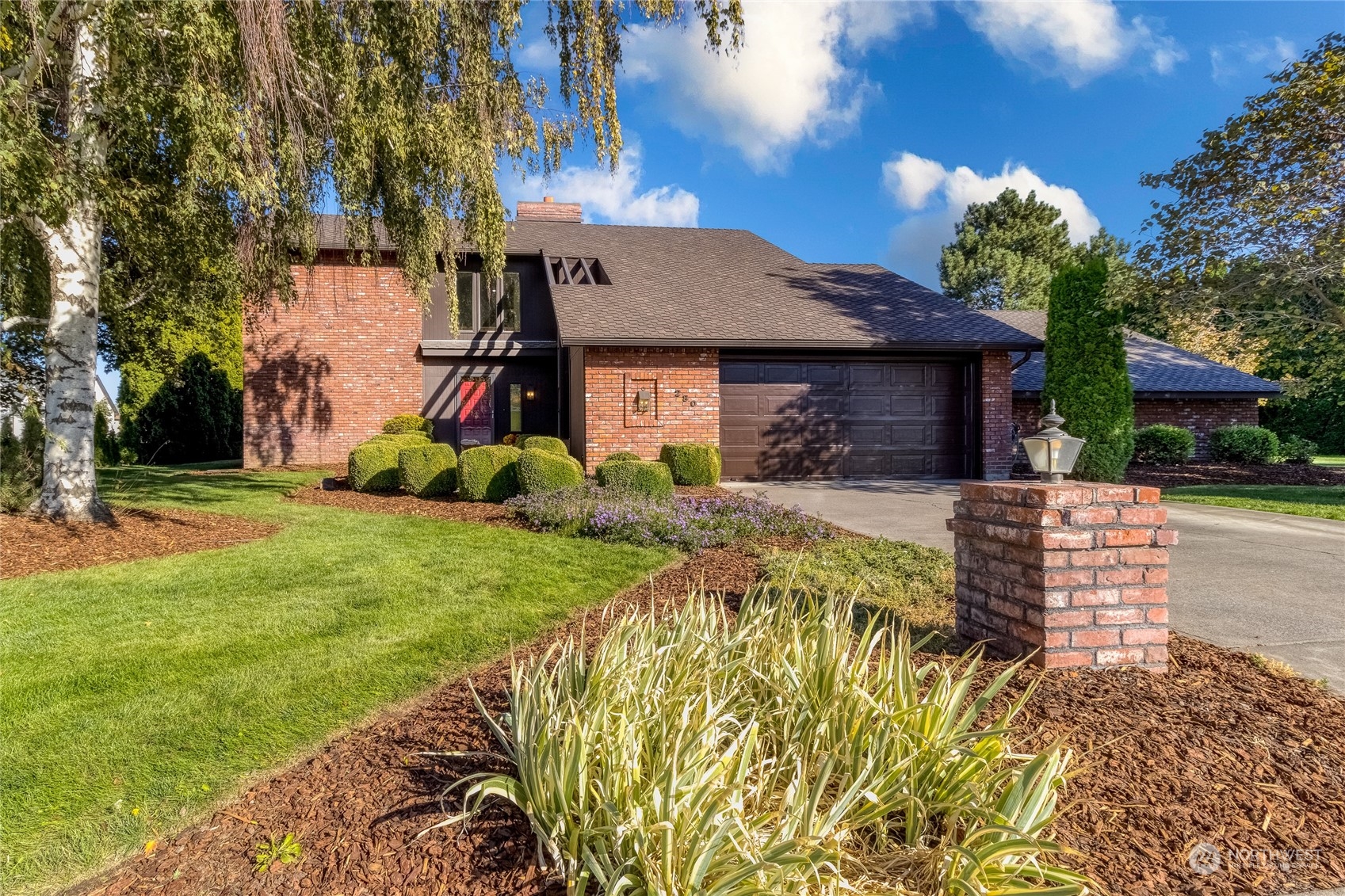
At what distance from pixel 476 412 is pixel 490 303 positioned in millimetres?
2542

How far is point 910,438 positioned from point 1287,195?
6.96 meters

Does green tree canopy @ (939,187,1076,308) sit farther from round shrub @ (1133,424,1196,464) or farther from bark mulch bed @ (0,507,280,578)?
bark mulch bed @ (0,507,280,578)

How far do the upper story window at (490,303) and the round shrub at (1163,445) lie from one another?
14.5 meters

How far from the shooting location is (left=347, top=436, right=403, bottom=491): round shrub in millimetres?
10633

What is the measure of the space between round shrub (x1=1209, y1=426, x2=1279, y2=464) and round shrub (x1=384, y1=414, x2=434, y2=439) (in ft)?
59.9

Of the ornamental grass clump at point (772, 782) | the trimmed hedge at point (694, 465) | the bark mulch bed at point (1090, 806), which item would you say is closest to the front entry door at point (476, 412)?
the trimmed hedge at point (694, 465)

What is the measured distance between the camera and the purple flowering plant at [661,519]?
271 inches

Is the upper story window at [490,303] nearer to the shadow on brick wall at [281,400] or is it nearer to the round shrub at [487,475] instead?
the shadow on brick wall at [281,400]

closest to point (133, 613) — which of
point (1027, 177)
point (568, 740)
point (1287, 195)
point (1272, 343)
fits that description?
point (568, 740)

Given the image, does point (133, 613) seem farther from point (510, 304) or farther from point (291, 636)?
point (510, 304)

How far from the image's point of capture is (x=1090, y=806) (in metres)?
2.19

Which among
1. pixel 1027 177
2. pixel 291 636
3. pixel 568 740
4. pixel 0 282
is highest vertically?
pixel 1027 177

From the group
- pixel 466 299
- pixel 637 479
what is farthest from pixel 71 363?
pixel 466 299

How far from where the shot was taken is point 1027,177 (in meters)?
31.9
